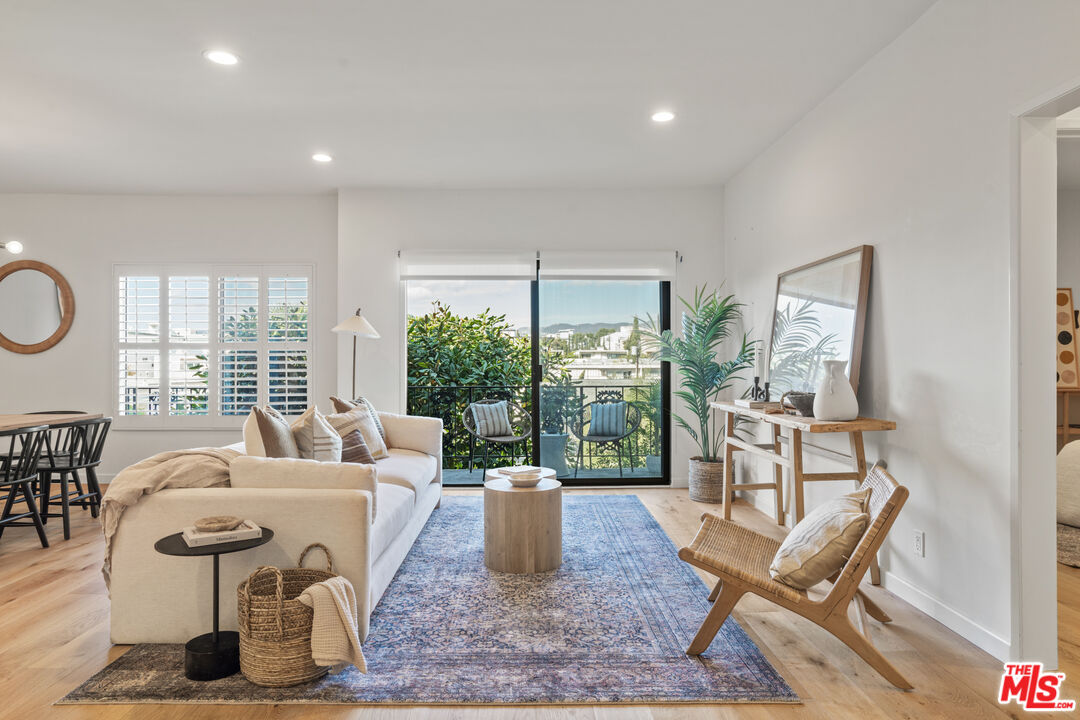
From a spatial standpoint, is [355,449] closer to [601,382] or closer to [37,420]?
[37,420]

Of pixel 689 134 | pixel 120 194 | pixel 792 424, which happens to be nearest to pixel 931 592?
pixel 792 424

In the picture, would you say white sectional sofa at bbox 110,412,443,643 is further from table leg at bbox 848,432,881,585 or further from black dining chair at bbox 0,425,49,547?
table leg at bbox 848,432,881,585

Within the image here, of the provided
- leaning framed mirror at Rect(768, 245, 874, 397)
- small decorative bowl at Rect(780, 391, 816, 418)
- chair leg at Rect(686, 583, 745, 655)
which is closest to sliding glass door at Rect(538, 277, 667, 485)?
leaning framed mirror at Rect(768, 245, 874, 397)

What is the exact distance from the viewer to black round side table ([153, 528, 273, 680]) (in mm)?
2209

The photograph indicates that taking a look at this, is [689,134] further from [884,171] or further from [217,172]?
[217,172]

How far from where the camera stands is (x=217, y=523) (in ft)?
7.67

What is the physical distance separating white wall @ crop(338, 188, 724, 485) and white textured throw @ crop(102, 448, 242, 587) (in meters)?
2.98

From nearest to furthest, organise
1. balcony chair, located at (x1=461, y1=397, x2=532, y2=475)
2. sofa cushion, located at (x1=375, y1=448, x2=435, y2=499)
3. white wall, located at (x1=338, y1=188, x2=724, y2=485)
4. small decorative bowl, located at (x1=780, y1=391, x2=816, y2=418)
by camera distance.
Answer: small decorative bowl, located at (x1=780, y1=391, x2=816, y2=418), sofa cushion, located at (x1=375, y1=448, x2=435, y2=499), white wall, located at (x1=338, y1=188, x2=724, y2=485), balcony chair, located at (x1=461, y1=397, x2=532, y2=475)

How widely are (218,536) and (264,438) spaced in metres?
0.81

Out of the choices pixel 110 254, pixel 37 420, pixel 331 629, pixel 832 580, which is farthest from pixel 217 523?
pixel 110 254

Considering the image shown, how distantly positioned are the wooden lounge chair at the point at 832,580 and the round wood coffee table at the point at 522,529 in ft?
3.29

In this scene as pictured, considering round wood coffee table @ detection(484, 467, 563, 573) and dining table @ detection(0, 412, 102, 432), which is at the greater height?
dining table @ detection(0, 412, 102, 432)

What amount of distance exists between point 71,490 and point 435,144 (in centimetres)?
436

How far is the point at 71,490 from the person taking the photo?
18.2 ft
